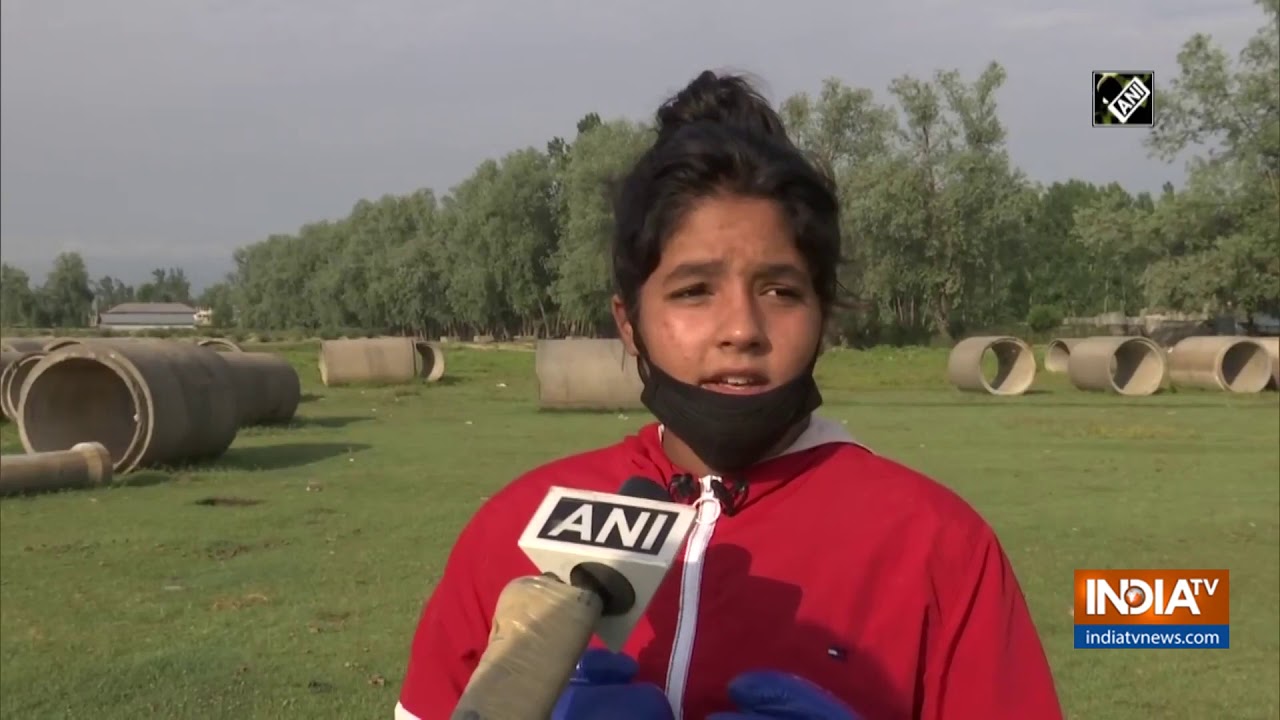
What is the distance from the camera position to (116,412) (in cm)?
1723

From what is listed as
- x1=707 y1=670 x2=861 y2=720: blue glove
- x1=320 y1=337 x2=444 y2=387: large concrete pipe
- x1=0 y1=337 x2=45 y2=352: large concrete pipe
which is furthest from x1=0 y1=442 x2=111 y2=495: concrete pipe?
x1=320 y1=337 x2=444 y2=387: large concrete pipe

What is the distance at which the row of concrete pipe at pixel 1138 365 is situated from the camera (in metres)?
31.1

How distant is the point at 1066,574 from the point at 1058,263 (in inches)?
3272

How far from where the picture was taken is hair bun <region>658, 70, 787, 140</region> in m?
2.14

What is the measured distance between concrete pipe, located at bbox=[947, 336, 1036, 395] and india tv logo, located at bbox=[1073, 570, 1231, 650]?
2268cm

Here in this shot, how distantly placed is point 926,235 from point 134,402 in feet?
165

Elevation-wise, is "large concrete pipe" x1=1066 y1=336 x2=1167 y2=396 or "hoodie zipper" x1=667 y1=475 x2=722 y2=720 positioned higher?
"hoodie zipper" x1=667 y1=475 x2=722 y2=720

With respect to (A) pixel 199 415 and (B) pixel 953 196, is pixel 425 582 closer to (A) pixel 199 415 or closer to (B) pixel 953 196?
(A) pixel 199 415

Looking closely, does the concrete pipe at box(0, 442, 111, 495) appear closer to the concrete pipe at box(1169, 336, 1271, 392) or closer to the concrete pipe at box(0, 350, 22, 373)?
the concrete pipe at box(0, 350, 22, 373)

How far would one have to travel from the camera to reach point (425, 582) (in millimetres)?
8414

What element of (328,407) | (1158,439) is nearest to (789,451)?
(1158,439)

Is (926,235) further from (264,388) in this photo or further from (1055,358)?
(264,388)

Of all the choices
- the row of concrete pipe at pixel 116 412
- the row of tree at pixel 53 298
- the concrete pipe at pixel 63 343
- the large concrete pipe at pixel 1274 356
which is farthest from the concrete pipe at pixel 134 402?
the row of tree at pixel 53 298

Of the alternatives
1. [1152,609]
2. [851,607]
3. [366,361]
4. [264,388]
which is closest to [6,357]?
[264,388]
